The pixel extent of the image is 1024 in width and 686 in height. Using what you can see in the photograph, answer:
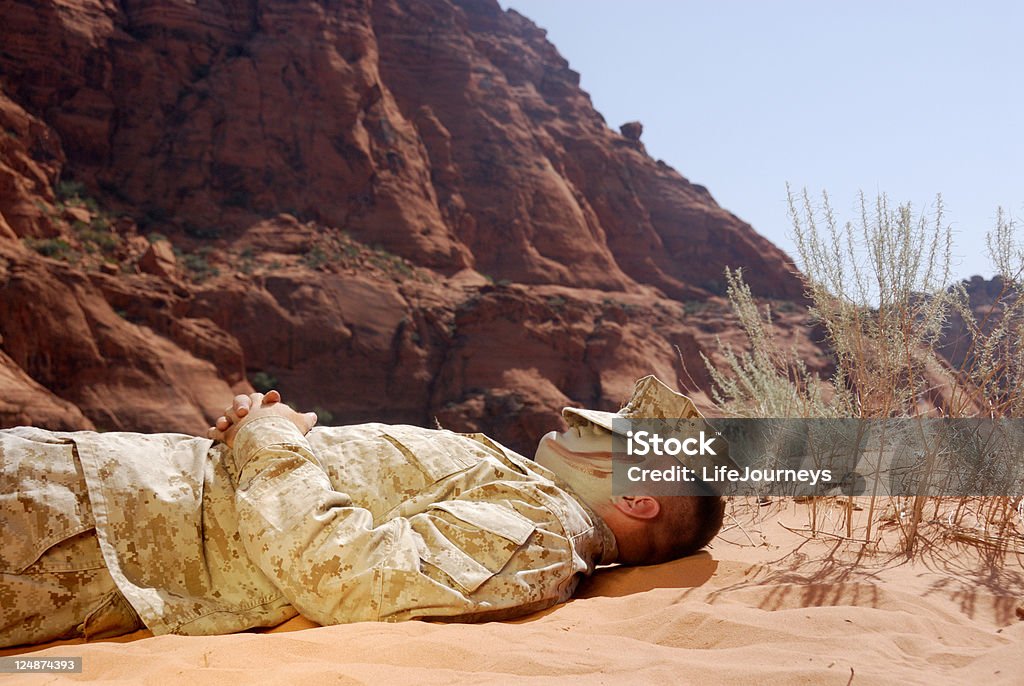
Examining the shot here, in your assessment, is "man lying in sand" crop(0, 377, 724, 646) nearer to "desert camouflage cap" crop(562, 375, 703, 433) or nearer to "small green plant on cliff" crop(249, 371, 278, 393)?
"desert camouflage cap" crop(562, 375, 703, 433)

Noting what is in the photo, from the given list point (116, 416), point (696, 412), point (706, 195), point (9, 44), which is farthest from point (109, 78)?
point (696, 412)

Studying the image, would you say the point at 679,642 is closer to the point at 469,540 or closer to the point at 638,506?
the point at 469,540

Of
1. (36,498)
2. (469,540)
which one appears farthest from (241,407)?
(469,540)

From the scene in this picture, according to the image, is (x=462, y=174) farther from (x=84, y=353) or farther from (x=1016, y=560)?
(x=1016, y=560)

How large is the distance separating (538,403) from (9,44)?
869 inches

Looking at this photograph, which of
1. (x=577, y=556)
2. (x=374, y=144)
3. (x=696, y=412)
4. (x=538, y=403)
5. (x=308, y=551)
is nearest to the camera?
(x=308, y=551)

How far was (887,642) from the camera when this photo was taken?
2.07 meters

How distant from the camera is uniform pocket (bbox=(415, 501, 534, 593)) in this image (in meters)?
2.35

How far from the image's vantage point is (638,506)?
2.97m

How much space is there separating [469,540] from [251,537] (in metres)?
0.64

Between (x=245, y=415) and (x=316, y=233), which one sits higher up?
(x=316, y=233)

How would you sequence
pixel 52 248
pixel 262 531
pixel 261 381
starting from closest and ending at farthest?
pixel 262 531 → pixel 52 248 → pixel 261 381

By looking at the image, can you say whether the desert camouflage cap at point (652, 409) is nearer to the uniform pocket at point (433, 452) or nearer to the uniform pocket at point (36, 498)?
the uniform pocket at point (433, 452)

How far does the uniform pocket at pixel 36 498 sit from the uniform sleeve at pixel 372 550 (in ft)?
1.50
